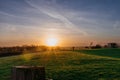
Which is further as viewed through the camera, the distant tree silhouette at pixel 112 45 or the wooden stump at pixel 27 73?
the distant tree silhouette at pixel 112 45

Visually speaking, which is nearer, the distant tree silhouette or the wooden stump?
the wooden stump

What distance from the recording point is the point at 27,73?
4305mm

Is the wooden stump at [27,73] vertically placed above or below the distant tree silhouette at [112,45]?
below

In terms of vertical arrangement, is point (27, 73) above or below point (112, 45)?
below

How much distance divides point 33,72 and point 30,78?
0.44ft

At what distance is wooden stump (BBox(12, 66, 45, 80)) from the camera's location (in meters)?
4.29

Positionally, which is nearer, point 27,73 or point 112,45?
point 27,73

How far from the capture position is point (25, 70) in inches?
171

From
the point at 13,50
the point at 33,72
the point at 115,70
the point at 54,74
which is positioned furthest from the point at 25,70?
the point at 13,50

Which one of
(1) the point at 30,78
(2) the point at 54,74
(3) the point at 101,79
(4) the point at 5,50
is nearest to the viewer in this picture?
(1) the point at 30,78

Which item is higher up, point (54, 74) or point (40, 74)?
point (40, 74)

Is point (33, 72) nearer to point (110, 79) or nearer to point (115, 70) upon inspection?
point (110, 79)

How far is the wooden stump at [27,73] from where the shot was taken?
4293mm

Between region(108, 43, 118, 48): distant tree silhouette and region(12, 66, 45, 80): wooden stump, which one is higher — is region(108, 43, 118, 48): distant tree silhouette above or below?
above
